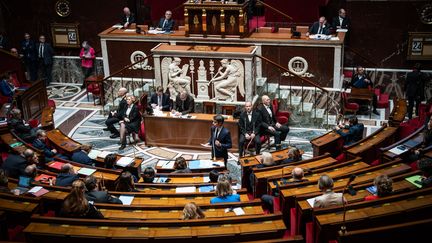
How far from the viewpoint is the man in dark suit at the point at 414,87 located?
13508mm

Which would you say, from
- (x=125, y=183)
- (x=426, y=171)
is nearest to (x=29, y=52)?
(x=125, y=183)

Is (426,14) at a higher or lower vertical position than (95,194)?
higher

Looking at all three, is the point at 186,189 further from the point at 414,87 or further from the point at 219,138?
the point at 414,87

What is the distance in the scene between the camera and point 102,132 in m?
13.5

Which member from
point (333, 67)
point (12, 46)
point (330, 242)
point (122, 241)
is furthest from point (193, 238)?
point (12, 46)

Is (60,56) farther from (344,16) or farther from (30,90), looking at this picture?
(344,16)

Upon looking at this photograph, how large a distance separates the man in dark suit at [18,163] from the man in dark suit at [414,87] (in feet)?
29.7

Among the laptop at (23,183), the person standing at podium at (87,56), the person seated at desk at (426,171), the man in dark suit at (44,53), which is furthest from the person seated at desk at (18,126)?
the person seated at desk at (426,171)

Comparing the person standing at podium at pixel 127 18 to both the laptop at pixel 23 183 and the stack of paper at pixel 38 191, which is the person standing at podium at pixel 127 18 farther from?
the stack of paper at pixel 38 191

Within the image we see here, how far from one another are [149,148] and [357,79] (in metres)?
5.74

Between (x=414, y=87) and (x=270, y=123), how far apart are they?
13.6 feet

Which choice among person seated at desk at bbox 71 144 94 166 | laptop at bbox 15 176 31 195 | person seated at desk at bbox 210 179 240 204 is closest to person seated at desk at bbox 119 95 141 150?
person seated at desk at bbox 71 144 94 166

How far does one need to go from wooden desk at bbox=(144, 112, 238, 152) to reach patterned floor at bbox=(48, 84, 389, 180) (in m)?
0.16

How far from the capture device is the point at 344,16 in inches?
593
